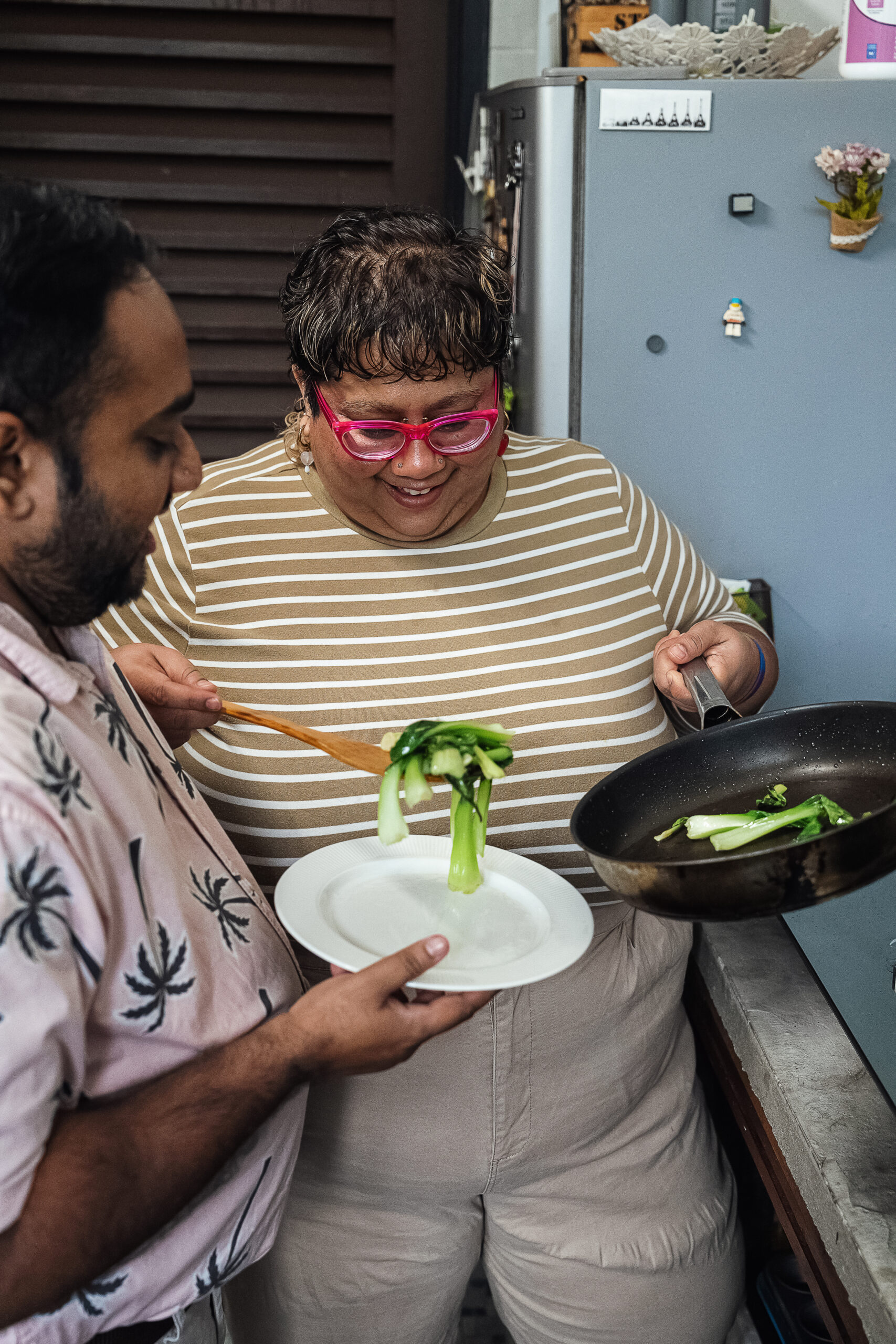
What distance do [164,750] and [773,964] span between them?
37.1 inches

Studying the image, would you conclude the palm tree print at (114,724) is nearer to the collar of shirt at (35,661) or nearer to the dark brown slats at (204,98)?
the collar of shirt at (35,661)

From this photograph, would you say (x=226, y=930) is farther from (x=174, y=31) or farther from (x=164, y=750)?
(x=174, y=31)

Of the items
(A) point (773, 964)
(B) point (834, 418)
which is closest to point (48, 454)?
(A) point (773, 964)

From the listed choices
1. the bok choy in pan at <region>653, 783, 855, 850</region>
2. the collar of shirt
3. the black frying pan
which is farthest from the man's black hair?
the bok choy in pan at <region>653, 783, 855, 850</region>

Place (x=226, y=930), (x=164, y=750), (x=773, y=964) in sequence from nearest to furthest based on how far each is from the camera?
(x=226, y=930) → (x=164, y=750) → (x=773, y=964)

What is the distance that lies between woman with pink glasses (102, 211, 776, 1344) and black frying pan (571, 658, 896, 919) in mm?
104

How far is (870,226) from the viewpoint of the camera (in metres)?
2.23

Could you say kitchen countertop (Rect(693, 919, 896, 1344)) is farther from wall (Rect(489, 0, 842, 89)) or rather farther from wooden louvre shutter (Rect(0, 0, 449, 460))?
wall (Rect(489, 0, 842, 89))

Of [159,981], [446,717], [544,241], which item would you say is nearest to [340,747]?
[446,717]

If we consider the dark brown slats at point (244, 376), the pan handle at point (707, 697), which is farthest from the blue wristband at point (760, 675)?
the dark brown slats at point (244, 376)

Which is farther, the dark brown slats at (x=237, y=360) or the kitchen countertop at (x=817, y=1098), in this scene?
the dark brown slats at (x=237, y=360)

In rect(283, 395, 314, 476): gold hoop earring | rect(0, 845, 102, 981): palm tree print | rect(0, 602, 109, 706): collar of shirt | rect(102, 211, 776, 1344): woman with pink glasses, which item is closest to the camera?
rect(0, 845, 102, 981): palm tree print

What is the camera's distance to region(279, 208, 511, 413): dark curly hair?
131 cm

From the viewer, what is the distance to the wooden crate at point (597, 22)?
2500 millimetres
